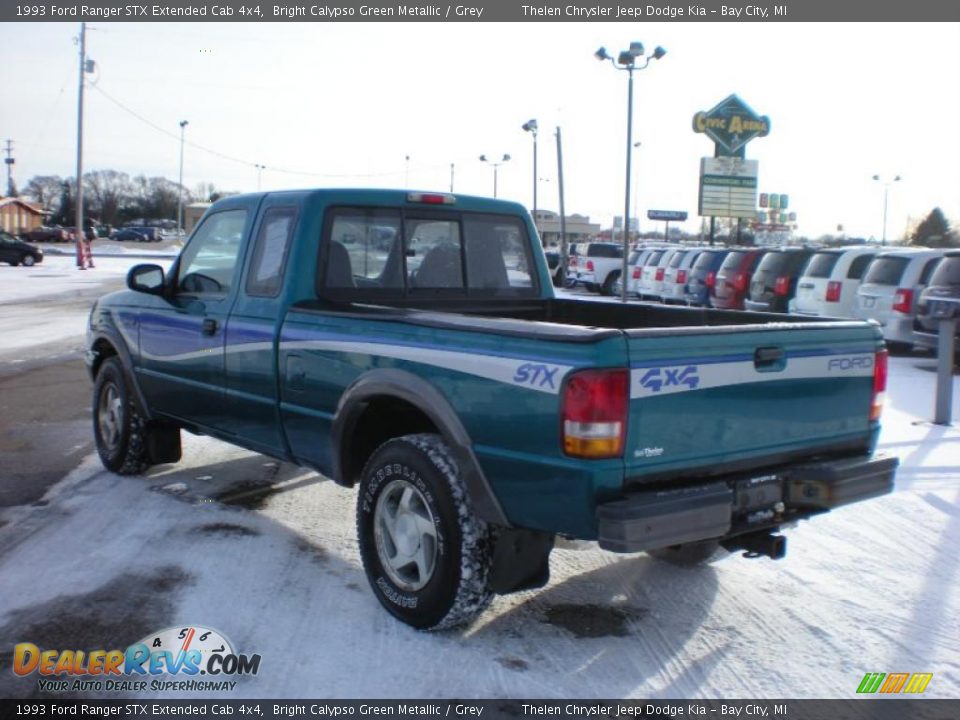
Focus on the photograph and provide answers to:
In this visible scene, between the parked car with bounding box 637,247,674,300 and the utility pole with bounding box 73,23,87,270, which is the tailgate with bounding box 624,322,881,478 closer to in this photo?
the parked car with bounding box 637,247,674,300

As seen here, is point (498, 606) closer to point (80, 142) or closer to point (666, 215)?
point (80, 142)

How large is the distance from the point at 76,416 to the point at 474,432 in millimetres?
6508

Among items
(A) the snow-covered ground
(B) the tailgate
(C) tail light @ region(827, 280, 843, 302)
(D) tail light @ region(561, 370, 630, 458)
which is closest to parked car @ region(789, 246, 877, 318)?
(C) tail light @ region(827, 280, 843, 302)

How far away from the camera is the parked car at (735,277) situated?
19.6m

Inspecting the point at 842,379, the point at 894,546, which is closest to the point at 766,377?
the point at 842,379

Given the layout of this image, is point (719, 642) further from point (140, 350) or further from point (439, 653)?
point (140, 350)

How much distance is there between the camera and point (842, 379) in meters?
4.43

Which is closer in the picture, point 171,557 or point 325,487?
point 171,557

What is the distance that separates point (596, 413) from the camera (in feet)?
11.5

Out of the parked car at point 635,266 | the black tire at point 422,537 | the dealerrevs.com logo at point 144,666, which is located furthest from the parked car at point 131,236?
the dealerrevs.com logo at point 144,666

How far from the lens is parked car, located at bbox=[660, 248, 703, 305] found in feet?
77.0

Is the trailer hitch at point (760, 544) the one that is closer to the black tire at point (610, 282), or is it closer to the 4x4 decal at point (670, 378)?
the 4x4 decal at point (670, 378)

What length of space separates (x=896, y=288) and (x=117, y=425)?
1135cm

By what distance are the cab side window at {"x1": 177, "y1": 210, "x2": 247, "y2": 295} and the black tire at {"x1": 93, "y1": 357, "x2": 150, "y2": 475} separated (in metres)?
1.10
